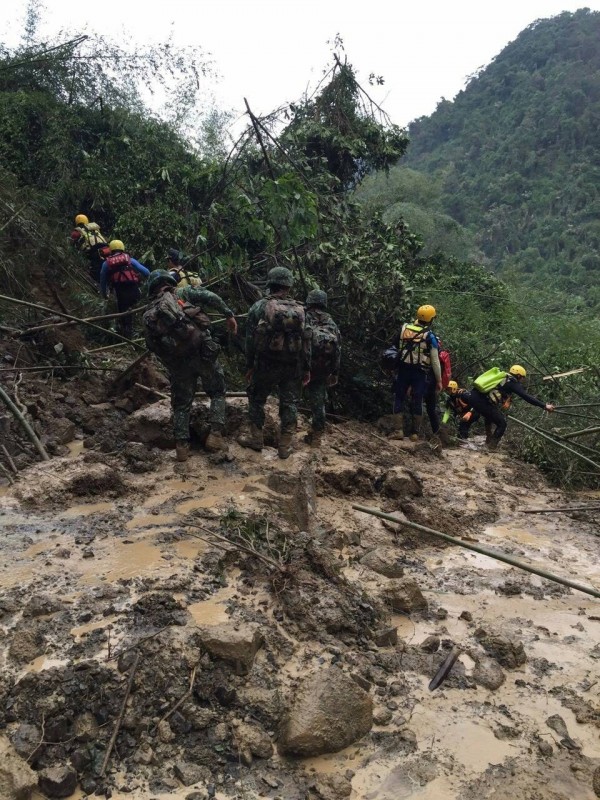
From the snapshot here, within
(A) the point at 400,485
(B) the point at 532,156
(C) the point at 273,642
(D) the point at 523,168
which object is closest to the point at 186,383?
(A) the point at 400,485

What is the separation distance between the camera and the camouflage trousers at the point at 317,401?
594 centimetres

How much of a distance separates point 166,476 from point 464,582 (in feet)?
7.85

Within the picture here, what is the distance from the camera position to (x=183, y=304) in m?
5.32

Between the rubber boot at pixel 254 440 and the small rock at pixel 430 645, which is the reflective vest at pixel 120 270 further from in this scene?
the small rock at pixel 430 645

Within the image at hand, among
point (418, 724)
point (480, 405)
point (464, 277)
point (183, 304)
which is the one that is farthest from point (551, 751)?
point (464, 277)

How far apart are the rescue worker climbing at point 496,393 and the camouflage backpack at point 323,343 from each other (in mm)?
2569

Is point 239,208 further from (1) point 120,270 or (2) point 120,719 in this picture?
(2) point 120,719

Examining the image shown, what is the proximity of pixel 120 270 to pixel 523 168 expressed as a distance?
42.9 m

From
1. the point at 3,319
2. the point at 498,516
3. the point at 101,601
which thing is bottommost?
the point at 498,516

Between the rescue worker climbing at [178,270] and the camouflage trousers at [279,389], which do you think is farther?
the rescue worker climbing at [178,270]

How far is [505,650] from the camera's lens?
3.20 m

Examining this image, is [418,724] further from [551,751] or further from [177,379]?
[177,379]

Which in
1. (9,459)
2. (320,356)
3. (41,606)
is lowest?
(41,606)

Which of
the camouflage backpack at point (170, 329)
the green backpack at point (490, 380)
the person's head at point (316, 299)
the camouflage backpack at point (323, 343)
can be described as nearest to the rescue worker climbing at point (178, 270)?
the camouflage backpack at point (170, 329)
